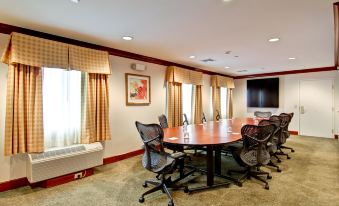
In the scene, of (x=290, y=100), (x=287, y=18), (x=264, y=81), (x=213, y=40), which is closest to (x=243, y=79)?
(x=264, y=81)

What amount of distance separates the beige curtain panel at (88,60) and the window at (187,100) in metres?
2.83

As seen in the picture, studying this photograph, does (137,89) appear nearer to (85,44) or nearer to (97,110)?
(97,110)

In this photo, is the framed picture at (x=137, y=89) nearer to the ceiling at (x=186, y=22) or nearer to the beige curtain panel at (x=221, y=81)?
the ceiling at (x=186, y=22)

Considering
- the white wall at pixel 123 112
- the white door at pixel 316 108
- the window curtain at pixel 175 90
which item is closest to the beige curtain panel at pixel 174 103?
the window curtain at pixel 175 90

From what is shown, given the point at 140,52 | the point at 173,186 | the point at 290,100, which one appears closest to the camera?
the point at 173,186

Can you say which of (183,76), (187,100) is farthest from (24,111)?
(187,100)

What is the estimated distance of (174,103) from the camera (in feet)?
17.6

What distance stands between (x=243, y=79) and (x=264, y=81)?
35.0 inches

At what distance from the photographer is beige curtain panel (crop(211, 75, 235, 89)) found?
276 inches

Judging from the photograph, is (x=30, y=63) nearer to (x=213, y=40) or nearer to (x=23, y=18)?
(x=23, y=18)

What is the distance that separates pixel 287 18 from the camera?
2547 millimetres

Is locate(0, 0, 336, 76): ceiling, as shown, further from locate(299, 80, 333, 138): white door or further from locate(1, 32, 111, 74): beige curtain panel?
locate(299, 80, 333, 138): white door

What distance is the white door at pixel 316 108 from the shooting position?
6371 millimetres

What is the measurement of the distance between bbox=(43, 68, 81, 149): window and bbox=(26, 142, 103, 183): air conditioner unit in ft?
0.82
